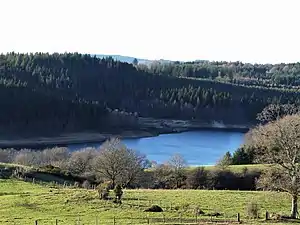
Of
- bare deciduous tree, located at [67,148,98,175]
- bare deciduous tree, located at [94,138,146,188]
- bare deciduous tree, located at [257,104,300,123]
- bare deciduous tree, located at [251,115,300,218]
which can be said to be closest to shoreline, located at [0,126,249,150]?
bare deciduous tree, located at [67,148,98,175]

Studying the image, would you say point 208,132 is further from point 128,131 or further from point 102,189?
point 102,189

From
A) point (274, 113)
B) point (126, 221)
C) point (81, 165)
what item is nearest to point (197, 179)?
point (274, 113)

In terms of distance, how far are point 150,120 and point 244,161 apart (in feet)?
371

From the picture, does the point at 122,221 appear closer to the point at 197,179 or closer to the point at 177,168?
the point at 197,179

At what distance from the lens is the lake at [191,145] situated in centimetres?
10812

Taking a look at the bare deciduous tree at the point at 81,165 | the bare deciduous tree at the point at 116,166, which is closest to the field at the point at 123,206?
the bare deciduous tree at the point at 116,166

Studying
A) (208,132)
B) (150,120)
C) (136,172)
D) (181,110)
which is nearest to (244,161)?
(136,172)

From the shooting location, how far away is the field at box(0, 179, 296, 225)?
29797mm

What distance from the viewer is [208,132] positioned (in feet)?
548

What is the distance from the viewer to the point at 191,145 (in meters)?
130

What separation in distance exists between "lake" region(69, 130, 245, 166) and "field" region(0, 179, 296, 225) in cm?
5824

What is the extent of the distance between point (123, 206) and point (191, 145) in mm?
97427

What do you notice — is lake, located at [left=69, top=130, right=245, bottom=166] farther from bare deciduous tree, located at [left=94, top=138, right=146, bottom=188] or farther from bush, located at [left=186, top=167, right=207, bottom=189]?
bare deciduous tree, located at [left=94, top=138, right=146, bottom=188]

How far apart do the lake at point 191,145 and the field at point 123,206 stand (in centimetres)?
5824
